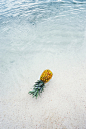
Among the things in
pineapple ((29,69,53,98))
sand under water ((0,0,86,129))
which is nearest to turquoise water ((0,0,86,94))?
sand under water ((0,0,86,129))

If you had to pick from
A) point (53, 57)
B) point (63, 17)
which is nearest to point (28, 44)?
point (53, 57)

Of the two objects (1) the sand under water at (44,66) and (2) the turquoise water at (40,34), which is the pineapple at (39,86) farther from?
(2) the turquoise water at (40,34)

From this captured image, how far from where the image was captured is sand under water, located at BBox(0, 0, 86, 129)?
181 cm

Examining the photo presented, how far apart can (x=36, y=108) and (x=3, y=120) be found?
0.72 meters

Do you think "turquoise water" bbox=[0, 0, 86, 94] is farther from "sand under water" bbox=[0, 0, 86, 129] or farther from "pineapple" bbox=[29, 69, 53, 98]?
"pineapple" bbox=[29, 69, 53, 98]

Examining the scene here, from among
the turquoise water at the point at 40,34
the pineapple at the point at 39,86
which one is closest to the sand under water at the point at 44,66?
the turquoise water at the point at 40,34

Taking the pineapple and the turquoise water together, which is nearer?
→ the pineapple

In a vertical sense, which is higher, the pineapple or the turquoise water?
the turquoise water

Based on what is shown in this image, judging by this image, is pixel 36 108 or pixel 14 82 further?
pixel 14 82

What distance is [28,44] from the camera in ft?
11.3

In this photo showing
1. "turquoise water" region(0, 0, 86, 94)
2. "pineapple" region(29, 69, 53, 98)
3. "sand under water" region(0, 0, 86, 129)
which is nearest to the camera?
"sand under water" region(0, 0, 86, 129)

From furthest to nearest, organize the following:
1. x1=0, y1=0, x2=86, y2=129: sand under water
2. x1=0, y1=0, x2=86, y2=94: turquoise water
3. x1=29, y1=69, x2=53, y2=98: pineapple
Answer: x1=0, y1=0, x2=86, y2=94: turquoise water → x1=29, y1=69, x2=53, y2=98: pineapple → x1=0, y1=0, x2=86, y2=129: sand under water

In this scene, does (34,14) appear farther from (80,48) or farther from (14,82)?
(14,82)

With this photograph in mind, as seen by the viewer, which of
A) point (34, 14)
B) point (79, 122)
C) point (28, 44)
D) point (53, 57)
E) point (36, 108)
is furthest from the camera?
point (34, 14)
